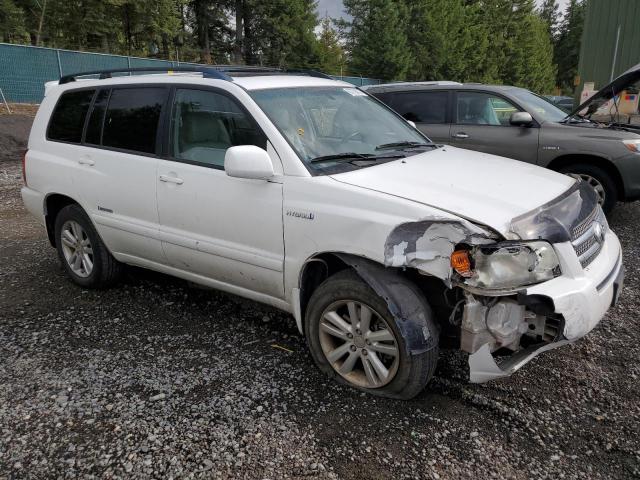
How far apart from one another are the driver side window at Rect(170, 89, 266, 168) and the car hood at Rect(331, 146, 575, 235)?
78 centimetres

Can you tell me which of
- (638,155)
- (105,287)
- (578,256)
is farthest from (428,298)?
(638,155)

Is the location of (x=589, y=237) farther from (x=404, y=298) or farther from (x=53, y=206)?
(x=53, y=206)

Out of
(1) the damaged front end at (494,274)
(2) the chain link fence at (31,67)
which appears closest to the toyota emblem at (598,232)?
(1) the damaged front end at (494,274)

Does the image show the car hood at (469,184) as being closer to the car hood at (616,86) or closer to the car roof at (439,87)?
the car roof at (439,87)

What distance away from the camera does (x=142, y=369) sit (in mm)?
3271

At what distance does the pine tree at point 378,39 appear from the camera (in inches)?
1275

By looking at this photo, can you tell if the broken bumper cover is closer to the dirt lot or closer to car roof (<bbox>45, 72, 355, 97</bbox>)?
the dirt lot

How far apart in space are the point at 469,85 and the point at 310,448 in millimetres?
5992

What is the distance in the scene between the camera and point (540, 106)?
7008 millimetres

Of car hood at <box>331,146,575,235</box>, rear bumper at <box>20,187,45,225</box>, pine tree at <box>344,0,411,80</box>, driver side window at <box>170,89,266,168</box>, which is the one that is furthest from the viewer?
pine tree at <box>344,0,411,80</box>

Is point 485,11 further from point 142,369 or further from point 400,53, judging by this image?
point 142,369

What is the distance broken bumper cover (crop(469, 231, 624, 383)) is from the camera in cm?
245

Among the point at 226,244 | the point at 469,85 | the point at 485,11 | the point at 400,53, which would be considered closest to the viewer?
the point at 226,244

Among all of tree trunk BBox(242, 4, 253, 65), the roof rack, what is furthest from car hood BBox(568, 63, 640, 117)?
tree trunk BBox(242, 4, 253, 65)
